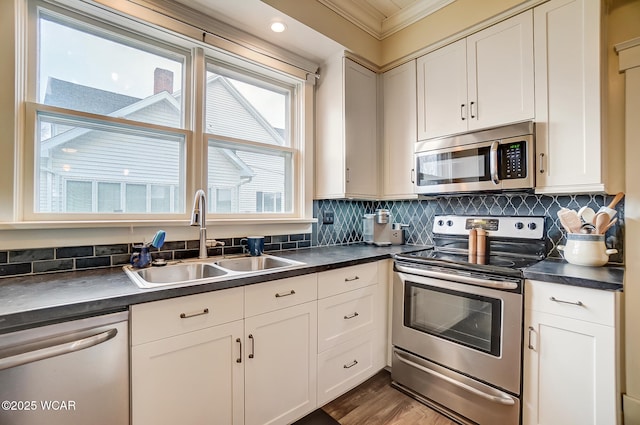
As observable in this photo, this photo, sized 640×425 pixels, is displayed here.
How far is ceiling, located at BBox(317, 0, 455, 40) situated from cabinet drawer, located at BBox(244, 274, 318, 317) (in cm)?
194

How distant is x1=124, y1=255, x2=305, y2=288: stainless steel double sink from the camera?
1.44 meters

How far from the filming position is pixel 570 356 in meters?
1.38

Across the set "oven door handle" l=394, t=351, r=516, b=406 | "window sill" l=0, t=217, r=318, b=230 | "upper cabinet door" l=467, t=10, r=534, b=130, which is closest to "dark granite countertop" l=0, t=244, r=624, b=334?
"window sill" l=0, t=217, r=318, b=230

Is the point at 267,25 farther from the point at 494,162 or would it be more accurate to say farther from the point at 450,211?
the point at 450,211

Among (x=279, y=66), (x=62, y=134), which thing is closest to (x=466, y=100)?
(x=279, y=66)

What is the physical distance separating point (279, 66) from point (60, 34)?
129cm

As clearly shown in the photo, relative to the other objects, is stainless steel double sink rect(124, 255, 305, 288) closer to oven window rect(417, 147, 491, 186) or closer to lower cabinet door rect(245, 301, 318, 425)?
lower cabinet door rect(245, 301, 318, 425)

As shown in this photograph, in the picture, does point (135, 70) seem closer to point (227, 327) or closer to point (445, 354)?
point (227, 327)

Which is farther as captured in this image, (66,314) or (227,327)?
(227,327)

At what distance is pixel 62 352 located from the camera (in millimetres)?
959

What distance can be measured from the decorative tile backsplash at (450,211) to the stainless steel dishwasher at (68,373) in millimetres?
1639

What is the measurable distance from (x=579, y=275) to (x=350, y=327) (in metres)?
1.25

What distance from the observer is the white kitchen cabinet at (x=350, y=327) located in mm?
1758

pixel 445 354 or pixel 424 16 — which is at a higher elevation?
pixel 424 16
